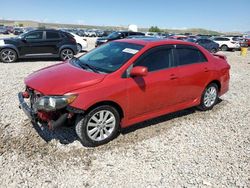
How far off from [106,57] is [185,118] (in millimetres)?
2144

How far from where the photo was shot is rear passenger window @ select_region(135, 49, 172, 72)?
4459mm

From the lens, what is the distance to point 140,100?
14.2 ft

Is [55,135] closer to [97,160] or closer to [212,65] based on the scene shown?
[97,160]

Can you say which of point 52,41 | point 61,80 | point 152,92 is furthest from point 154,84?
point 52,41

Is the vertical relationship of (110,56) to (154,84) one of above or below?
above

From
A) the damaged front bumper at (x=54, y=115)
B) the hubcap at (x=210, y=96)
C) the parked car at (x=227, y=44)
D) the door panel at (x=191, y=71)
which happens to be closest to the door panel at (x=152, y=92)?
the door panel at (x=191, y=71)

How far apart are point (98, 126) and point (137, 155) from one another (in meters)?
0.75

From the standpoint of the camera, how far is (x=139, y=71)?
403 centimetres

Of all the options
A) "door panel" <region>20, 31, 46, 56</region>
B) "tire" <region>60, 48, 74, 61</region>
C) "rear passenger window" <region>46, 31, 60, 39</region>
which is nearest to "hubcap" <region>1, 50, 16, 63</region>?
"door panel" <region>20, 31, 46, 56</region>

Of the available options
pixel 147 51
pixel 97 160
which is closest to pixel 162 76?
pixel 147 51

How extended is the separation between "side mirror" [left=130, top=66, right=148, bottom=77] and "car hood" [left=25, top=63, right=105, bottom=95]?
49 cm

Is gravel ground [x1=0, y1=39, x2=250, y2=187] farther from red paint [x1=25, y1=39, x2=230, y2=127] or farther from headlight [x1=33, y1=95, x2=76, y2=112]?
headlight [x1=33, y1=95, x2=76, y2=112]

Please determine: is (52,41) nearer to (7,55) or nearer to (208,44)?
Answer: (7,55)

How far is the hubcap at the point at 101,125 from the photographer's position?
13.0ft
